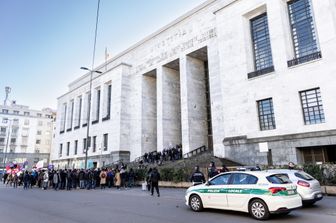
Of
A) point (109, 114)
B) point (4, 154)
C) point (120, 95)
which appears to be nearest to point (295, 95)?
point (120, 95)

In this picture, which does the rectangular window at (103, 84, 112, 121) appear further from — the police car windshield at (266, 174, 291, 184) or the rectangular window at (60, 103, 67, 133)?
the police car windshield at (266, 174, 291, 184)

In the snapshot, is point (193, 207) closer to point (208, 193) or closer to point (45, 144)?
point (208, 193)

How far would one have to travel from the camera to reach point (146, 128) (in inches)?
1492

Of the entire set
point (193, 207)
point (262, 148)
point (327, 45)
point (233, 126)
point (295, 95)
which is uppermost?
point (327, 45)

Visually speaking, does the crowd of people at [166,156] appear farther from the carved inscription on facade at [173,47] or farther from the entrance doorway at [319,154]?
the entrance doorway at [319,154]

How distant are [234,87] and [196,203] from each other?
16.7 meters

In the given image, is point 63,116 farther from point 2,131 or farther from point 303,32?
point 303,32

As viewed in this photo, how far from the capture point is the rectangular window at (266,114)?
2177 cm

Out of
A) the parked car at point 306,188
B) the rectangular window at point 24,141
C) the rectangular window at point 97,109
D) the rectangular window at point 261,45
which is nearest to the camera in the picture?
the parked car at point 306,188

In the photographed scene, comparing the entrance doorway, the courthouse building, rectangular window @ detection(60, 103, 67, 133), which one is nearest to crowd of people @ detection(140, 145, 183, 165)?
the courthouse building

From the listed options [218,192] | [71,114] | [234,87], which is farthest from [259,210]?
[71,114]

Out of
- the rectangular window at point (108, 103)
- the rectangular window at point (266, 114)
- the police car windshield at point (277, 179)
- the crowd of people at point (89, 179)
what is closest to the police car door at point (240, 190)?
the police car windshield at point (277, 179)

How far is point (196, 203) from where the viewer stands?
9672 millimetres

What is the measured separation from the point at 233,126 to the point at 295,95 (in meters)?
5.96
